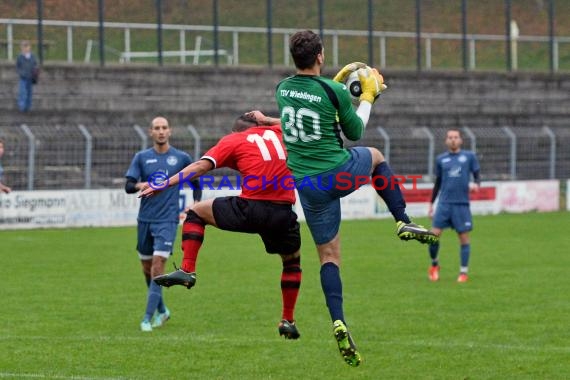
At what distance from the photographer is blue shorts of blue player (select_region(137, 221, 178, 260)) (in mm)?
12805

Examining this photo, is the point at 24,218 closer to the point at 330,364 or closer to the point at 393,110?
the point at 393,110

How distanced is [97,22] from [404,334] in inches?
1021

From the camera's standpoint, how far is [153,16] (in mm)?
37750

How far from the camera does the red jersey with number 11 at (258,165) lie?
29.9 feet

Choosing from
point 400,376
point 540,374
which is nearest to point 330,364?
point 400,376

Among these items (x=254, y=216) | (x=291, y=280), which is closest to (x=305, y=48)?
(x=254, y=216)

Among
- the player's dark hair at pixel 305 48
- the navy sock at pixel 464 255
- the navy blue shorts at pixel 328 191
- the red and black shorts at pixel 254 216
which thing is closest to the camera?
the player's dark hair at pixel 305 48

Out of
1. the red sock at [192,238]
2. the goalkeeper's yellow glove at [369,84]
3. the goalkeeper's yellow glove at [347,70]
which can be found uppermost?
the goalkeeper's yellow glove at [347,70]

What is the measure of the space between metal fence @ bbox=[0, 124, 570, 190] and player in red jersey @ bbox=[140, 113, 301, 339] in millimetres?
18803

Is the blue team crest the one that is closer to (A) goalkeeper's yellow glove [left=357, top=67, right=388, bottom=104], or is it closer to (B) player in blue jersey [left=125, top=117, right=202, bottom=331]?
(B) player in blue jersey [left=125, top=117, right=202, bottom=331]

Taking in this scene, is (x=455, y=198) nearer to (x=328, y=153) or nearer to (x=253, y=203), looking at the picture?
(x=253, y=203)

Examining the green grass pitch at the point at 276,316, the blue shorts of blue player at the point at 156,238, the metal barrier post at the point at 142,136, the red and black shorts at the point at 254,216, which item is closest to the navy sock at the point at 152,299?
the green grass pitch at the point at 276,316

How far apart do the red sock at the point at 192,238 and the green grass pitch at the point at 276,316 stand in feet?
4.85

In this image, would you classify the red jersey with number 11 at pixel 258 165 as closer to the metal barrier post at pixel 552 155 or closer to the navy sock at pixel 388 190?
the navy sock at pixel 388 190
